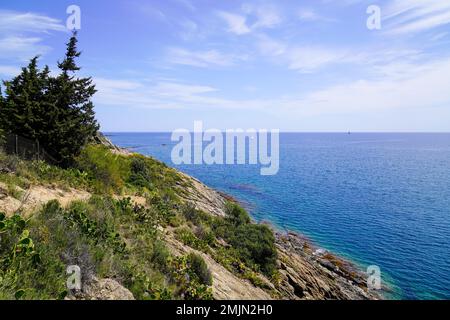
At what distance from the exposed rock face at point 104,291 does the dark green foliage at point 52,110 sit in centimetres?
1259

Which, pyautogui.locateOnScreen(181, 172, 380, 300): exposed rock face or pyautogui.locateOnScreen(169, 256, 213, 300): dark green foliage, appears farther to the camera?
pyautogui.locateOnScreen(181, 172, 380, 300): exposed rock face

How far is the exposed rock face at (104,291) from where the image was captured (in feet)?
21.1

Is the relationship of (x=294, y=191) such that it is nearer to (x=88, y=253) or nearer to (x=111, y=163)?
(x=111, y=163)

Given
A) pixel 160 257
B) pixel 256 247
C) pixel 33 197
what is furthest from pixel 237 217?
pixel 33 197

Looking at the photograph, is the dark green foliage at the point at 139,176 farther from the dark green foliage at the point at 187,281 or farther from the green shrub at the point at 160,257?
the dark green foliage at the point at 187,281

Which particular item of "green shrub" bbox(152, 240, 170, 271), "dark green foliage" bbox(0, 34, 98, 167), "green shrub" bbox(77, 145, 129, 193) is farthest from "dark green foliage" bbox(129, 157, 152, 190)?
"green shrub" bbox(152, 240, 170, 271)

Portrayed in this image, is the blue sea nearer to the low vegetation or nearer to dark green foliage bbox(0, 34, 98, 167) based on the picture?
the low vegetation

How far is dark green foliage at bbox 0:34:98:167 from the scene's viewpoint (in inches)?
656

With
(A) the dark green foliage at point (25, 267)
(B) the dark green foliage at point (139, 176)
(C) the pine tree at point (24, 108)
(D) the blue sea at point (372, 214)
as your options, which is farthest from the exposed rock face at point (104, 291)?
(D) the blue sea at point (372, 214)

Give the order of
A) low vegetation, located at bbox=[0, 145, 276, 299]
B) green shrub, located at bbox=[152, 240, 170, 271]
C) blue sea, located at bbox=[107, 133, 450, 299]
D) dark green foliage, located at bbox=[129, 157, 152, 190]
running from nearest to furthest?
1. low vegetation, located at bbox=[0, 145, 276, 299]
2. green shrub, located at bbox=[152, 240, 170, 271]
3. dark green foliage, located at bbox=[129, 157, 152, 190]
4. blue sea, located at bbox=[107, 133, 450, 299]

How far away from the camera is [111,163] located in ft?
67.9

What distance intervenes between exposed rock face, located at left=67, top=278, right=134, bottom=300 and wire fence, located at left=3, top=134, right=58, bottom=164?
38.3 ft
